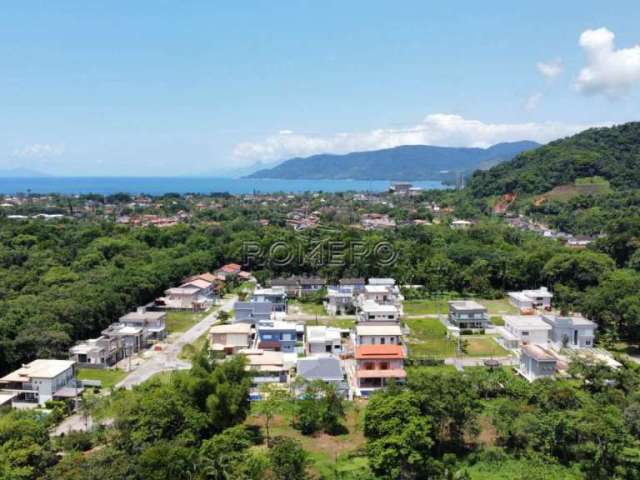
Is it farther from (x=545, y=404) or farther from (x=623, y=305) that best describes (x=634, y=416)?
(x=623, y=305)

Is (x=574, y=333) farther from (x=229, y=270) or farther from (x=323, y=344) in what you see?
(x=229, y=270)

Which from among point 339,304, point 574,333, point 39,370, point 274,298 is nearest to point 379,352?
point 574,333

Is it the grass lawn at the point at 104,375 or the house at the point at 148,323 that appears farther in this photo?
the house at the point at 148,323

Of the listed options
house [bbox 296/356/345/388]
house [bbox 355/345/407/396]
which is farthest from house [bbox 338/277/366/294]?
house [bbox 296/356/345/388]

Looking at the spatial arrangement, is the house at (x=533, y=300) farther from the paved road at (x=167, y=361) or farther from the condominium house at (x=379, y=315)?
the paved road at (x=167, y=361)

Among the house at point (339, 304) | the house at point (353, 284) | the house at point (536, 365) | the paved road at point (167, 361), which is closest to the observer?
the house at point (536, 365)

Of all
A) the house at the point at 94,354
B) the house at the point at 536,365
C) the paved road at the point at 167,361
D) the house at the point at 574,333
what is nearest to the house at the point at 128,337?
the house at the point at 94,354

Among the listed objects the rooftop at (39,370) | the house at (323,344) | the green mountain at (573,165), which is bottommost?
the house at (323,344)

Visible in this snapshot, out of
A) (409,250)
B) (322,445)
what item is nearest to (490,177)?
(409,250)
